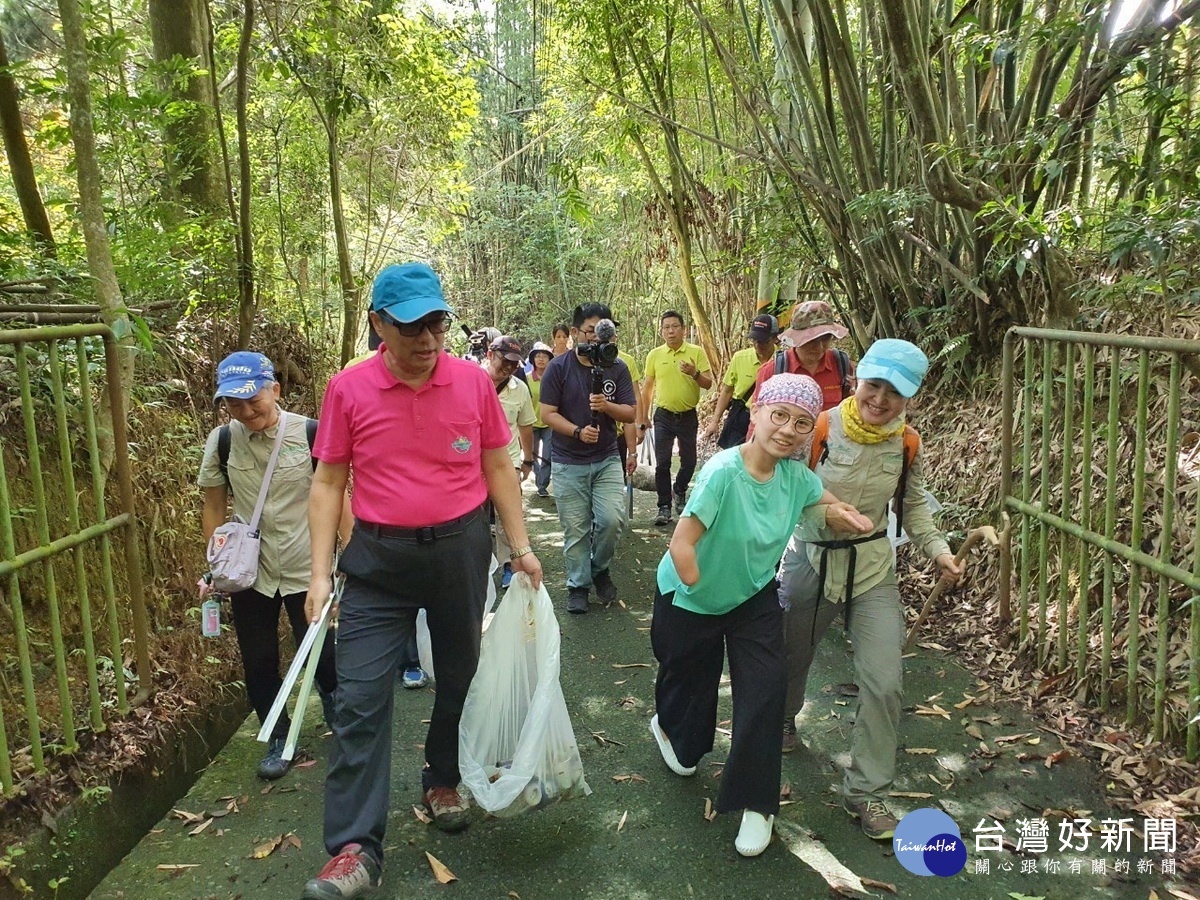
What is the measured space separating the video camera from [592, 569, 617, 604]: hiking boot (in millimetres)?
1283

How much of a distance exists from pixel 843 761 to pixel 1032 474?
6.42 feet

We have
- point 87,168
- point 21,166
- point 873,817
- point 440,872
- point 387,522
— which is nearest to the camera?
point 387,522

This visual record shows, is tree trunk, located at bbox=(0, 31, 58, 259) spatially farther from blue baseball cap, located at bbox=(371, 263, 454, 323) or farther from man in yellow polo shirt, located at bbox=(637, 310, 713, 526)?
man in yellow polo shirt, located at bbox=(637, 310, 713, 526)

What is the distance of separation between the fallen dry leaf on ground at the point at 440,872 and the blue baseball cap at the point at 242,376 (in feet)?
5.48

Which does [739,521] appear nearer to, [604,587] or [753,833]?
[753,833]

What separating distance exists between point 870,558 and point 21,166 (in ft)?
15.8

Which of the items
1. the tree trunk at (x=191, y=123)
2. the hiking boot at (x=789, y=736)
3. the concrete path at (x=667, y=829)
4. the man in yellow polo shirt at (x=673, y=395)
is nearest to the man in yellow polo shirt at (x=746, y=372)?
the man in yellow polo shirt at (x=673, y=395)

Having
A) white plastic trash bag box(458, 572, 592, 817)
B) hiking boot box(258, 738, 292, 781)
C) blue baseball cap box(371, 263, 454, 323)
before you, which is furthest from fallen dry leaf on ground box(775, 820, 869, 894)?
blue baseball cap box(371, 263, 454, 323)

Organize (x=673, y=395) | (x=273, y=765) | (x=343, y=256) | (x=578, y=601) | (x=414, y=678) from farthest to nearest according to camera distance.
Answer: (x=673, y=395)
(x=343, y=256)
(x=578, y=601)
(x=414, y=678)
(x=273, y=765)

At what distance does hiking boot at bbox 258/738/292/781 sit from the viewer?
3.17 metres

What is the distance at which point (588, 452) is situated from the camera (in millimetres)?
4867

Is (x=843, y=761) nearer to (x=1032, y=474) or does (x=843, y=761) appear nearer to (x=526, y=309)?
(x=1032, y=474)

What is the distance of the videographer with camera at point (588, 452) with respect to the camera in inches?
190

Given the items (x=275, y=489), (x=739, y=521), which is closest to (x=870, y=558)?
(x=739, y=521)
